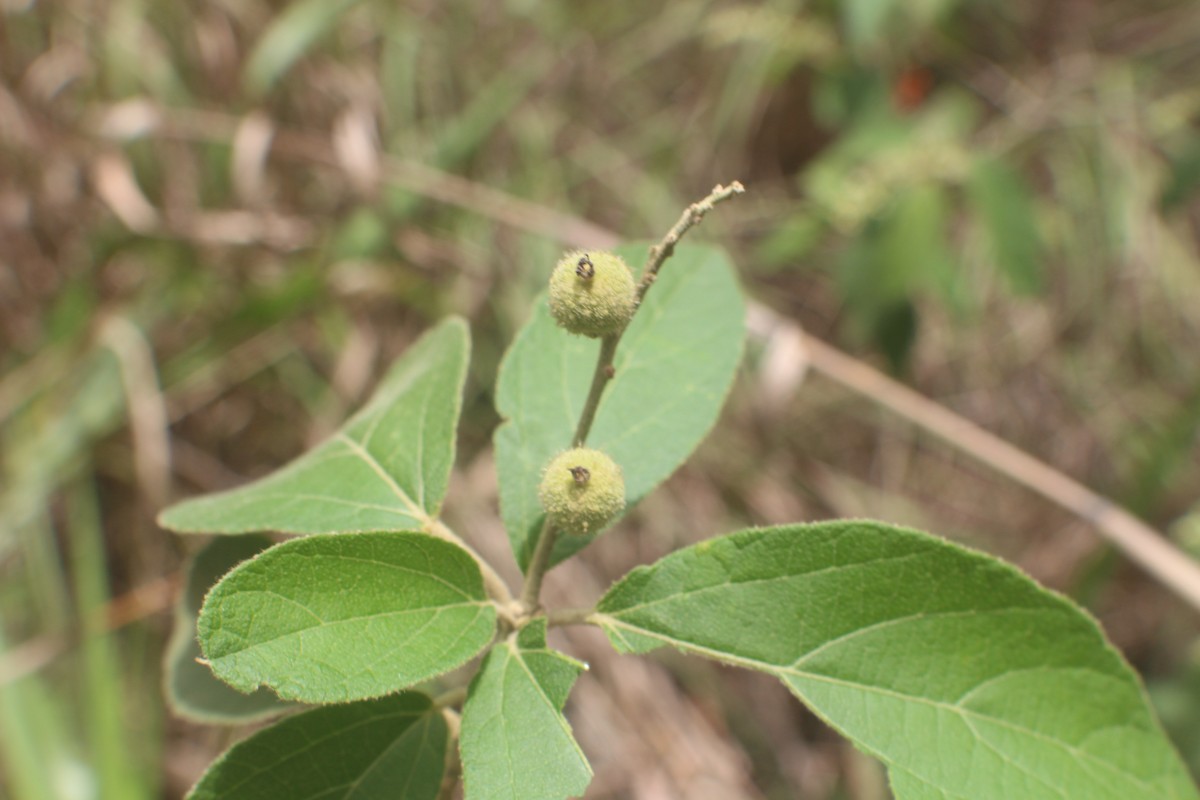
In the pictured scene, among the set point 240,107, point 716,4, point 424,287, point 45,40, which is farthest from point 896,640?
point 45,40

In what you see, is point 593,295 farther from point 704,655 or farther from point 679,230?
point 704,655

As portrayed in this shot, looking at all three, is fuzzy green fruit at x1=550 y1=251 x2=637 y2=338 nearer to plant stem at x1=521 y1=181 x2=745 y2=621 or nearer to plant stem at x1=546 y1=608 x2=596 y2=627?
plant stem at x1=521 y1=181 x2=745 y2=621

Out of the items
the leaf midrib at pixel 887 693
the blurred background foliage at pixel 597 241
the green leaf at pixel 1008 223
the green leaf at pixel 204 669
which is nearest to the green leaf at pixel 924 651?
the leaf midrib at pixel 887 693

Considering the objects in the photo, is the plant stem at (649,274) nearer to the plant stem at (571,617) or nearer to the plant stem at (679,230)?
the plant stem at (679,230)

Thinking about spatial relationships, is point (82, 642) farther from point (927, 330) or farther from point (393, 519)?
point (927, 330)

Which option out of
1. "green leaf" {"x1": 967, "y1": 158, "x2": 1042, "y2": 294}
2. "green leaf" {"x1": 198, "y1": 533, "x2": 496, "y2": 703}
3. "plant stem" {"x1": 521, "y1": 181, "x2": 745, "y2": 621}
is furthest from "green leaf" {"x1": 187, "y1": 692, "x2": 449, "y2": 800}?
"green leaf" {"x1": 967, "y1": 158, "x2": 1042, "y2": 294}

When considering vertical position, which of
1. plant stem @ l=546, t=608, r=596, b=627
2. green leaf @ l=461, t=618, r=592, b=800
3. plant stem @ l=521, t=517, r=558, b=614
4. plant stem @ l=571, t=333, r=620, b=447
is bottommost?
green leaf @ l=461, t=618, r=592, b=800
